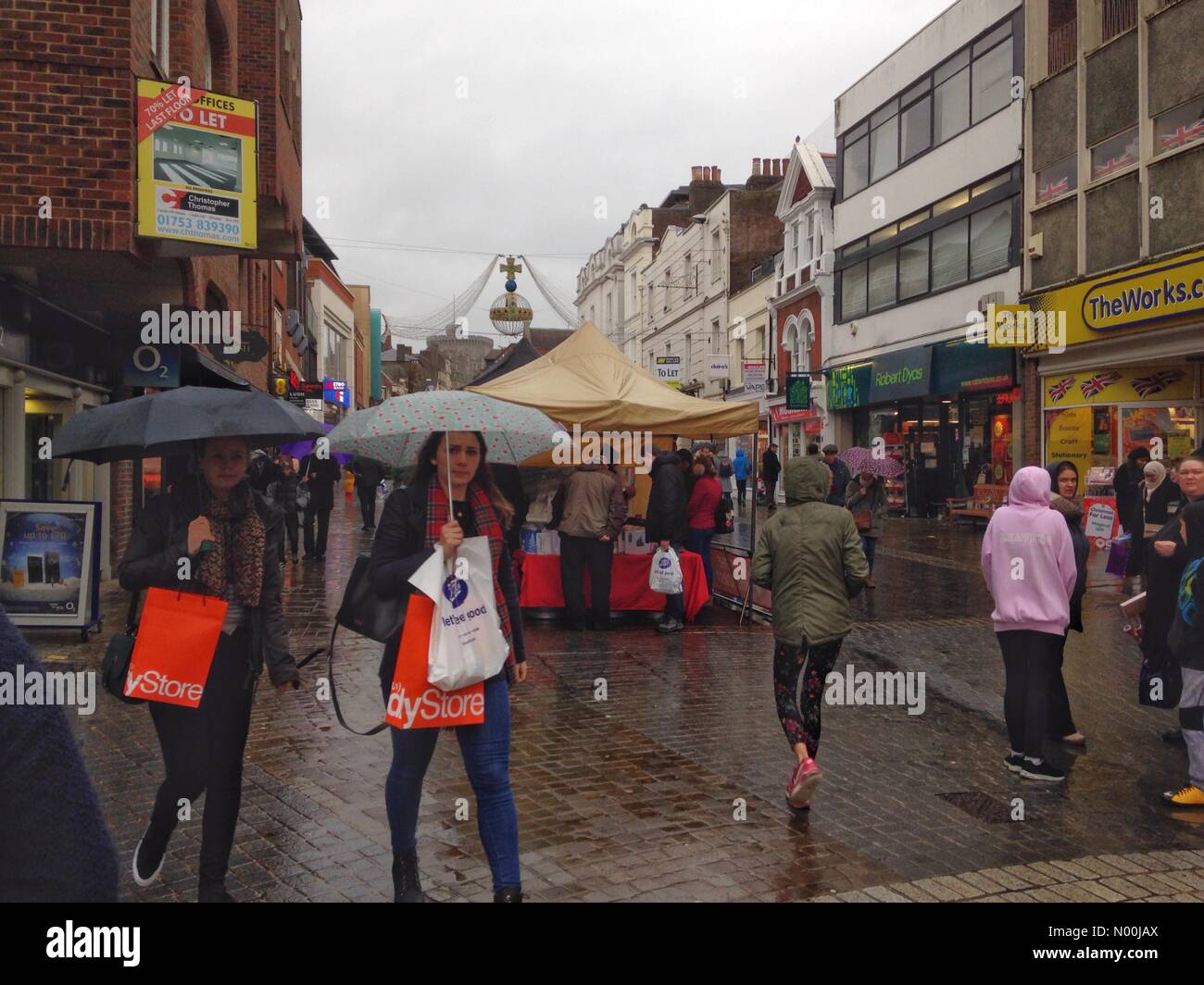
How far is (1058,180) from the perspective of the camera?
66.5 feet

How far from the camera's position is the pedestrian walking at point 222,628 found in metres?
4.00

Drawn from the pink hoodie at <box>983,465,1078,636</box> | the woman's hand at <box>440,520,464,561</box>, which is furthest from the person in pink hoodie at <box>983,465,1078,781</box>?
the woman's hand at <box>440,520,464,561</box>

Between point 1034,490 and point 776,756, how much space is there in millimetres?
2158

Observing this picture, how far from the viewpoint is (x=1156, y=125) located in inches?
678

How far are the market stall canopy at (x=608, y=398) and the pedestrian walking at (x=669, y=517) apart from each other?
529 millimetres

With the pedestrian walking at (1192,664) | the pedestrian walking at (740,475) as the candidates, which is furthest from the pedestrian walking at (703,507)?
the pedestrian walking at (740,475)

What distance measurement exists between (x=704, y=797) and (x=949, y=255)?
22.2 meters

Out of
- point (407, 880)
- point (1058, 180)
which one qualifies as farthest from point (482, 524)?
point (1058, 180)

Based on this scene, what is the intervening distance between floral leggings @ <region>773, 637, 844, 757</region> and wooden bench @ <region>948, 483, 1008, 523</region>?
17815 mm

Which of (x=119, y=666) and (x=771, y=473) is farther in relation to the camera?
(x=771, y=473)

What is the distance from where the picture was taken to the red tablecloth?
11.0 metres

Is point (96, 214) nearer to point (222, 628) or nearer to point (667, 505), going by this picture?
point (667, 505)

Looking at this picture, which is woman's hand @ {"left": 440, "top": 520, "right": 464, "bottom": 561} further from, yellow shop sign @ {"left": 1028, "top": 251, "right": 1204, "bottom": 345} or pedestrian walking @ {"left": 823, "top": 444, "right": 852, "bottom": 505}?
yellow shop sign @ {"left": 1028, "top": 251, "right": 1204, "bottom": 345}
